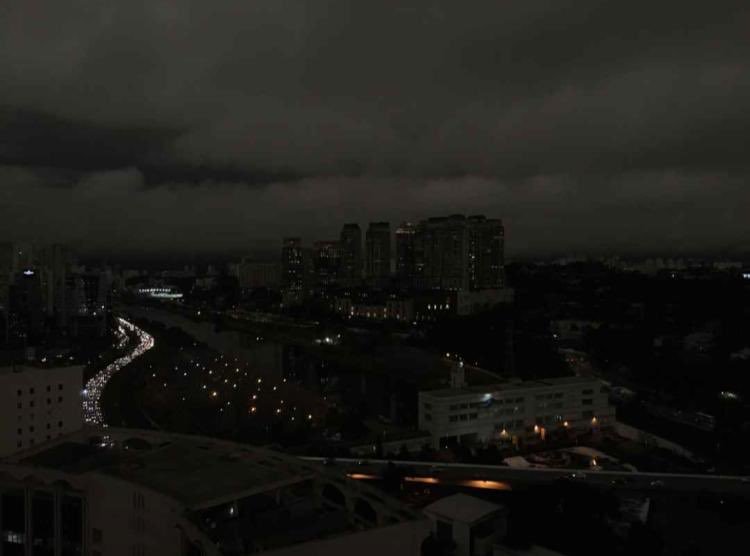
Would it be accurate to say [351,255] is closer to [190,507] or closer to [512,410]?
[512,410]

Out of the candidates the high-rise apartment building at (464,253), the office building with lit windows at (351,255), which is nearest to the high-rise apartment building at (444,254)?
the high-rise apartment building at (464,253)

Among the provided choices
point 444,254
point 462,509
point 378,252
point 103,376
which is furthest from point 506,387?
point 378,252

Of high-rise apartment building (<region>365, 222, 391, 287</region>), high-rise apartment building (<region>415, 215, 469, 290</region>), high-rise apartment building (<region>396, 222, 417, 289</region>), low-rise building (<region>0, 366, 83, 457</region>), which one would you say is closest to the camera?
low-rise building (<region>0, 366, 83, 457</region>)

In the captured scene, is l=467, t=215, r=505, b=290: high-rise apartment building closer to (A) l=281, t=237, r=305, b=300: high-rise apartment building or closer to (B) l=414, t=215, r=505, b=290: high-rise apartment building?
(B) l=414, t=215, r=505, b=290: high-rise apartment building

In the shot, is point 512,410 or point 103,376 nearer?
point 512,410

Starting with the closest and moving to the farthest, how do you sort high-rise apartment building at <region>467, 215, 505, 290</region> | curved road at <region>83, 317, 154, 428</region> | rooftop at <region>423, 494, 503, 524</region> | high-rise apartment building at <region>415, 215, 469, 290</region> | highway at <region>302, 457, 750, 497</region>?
rooftop at <region>423, 494, 503, 524</region> < highway at <region>302, 457, 750, 497</region> < curved road at <region>83, 317, 154, 428</region> < high-rise apartment building at <region>415, 215, 469, 290</region> < high-rise apartment building at <region>467, 215, 505, 290</region>

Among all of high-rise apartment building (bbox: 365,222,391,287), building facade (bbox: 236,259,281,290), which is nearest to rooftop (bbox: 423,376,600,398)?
high-rise apartment building (bbox: 365,222,391,287)
